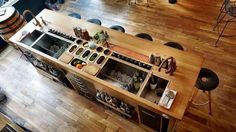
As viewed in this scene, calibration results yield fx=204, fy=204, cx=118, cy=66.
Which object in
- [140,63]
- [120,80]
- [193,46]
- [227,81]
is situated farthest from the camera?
[193,46]

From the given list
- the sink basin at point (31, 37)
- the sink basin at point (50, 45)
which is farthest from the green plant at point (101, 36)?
the sink basin at point (31, 37)

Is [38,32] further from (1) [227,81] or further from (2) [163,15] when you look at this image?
(1) [227,81]

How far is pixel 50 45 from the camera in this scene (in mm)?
3492

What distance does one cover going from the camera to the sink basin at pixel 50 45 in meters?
3.28

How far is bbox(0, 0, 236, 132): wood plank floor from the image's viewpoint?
10.4ft

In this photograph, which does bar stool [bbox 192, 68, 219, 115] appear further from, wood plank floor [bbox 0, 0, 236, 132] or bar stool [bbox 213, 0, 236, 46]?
bar stool [bbox 213, 0, 236, 46]

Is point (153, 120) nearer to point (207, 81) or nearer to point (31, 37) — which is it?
point (207, 81)

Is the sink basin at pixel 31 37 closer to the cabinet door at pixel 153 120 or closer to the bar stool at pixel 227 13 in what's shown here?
the cabinet door at pixel 153 120

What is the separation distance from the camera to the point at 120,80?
2.85m

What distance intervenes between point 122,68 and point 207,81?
1136 mm

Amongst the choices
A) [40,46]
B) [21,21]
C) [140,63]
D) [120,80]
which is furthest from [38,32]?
[140,63]

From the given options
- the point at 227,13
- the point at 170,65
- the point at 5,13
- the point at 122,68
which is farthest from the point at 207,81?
the point at 5,13

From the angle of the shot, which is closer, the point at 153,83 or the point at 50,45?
the point at 153,83

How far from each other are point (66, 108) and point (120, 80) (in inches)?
50.0
